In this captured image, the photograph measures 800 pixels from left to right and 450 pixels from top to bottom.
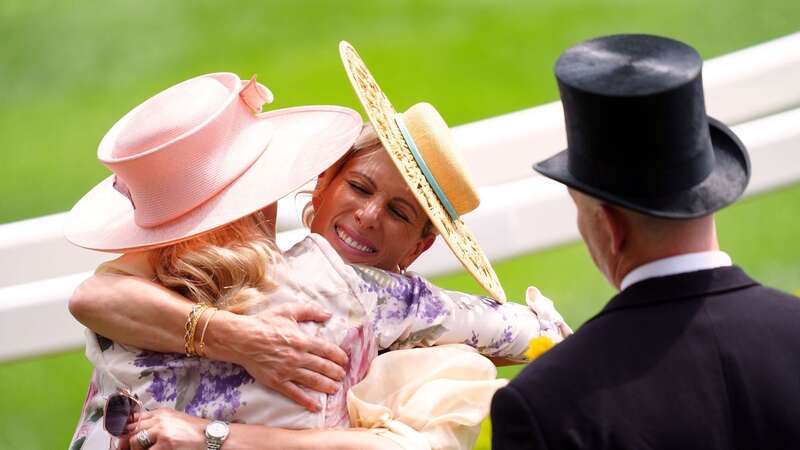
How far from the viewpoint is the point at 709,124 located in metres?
2.42

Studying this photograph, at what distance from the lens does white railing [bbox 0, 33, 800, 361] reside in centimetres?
405

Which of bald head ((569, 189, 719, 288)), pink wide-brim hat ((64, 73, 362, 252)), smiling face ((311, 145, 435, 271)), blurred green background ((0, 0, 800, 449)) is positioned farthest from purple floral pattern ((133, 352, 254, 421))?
blurred green background ((0, 0, 800, 449))

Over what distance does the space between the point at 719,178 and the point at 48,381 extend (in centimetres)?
322

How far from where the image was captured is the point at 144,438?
2.70m

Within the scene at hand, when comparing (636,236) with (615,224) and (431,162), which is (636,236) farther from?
(431,162)

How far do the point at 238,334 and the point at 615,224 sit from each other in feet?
2.93

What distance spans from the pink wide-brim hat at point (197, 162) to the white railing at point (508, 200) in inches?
20.6

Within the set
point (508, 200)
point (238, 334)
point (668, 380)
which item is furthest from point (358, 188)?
point (508, 200)

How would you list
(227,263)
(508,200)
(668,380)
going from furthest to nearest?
(508,200), (227,263), (668,380)

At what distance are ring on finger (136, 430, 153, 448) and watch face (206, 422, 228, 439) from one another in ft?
0.40

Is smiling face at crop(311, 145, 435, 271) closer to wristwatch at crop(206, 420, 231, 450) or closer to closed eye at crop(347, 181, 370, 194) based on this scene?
closed eye at crop(347, 181, 370, 194)

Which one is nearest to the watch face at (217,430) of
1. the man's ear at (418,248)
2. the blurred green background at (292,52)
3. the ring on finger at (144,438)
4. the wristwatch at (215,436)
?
the wristwatch at (215,436)

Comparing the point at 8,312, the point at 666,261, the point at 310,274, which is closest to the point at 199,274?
the point at 310,274

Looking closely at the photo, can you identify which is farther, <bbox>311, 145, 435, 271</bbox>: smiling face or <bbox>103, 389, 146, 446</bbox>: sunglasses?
<bbox>311, 145, 435, 271</bbox>: smiling face
